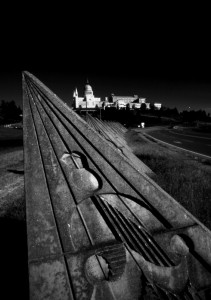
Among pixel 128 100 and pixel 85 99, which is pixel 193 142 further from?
pixel 128 100

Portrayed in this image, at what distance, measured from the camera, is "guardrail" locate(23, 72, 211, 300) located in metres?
1.22

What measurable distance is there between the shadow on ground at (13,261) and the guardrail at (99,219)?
1687mm

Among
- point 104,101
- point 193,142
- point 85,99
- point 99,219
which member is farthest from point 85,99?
point 99,219

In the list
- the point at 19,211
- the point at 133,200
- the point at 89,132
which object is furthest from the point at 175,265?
the point at 19,211

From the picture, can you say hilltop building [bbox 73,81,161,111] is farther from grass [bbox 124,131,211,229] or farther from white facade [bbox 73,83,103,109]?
grass [bbox 124,131,211,229]

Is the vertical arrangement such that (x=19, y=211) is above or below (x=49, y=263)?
below

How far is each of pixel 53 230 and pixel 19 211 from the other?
3848 millimetres

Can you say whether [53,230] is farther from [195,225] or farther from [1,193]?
[1,193]

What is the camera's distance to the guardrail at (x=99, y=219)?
1223mm

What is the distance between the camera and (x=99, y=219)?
53.9 inches

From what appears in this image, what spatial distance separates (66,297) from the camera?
3.87ft

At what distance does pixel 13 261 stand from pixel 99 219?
2.42 meters

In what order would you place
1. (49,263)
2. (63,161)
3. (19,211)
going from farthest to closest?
(19,211), (63,161), (49,263)

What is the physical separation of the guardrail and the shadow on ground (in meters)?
1.69
